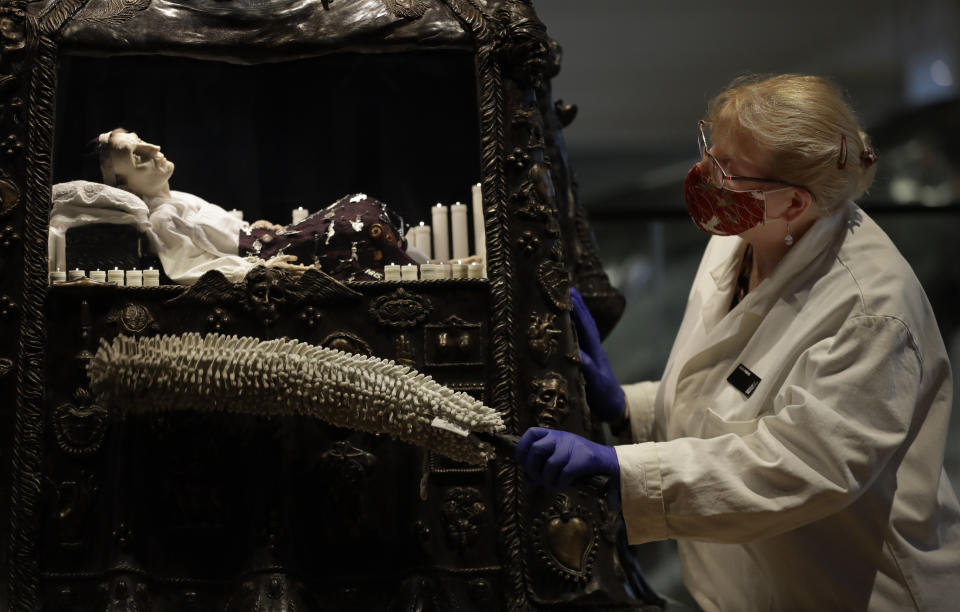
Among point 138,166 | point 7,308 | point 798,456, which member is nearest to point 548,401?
point 798,456

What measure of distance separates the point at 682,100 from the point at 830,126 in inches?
69.8

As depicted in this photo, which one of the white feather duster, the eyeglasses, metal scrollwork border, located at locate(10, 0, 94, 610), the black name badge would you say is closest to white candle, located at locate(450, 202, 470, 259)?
the white feather duster

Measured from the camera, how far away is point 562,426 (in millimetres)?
2098

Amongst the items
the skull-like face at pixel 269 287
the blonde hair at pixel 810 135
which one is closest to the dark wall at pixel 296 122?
the skull-like face at pixel 269 287

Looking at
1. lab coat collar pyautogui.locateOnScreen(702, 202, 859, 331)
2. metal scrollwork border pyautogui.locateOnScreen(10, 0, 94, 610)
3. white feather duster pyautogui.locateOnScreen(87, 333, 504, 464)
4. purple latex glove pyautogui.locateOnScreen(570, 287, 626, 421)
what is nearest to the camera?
white feather duster pyautogui.locateOnScreen(87, 333, 504, 464)

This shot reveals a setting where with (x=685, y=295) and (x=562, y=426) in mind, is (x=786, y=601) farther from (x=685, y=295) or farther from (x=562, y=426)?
(x=685, y=295)

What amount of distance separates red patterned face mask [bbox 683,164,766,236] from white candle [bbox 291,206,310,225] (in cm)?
87

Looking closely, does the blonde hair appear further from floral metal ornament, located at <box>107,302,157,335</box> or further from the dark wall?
floral metal ornament, located at <box>107,302,157,335</box>

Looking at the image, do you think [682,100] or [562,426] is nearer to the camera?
[562,426]

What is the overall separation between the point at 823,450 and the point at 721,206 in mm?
523

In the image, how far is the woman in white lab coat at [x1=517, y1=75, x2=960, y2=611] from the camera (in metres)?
1.67

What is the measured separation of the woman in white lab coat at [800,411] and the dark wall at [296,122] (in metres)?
0.59

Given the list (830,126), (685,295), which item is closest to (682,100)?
(685,295)

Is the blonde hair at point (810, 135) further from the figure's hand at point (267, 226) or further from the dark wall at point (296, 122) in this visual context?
the figure's hand at point (267, 226)
